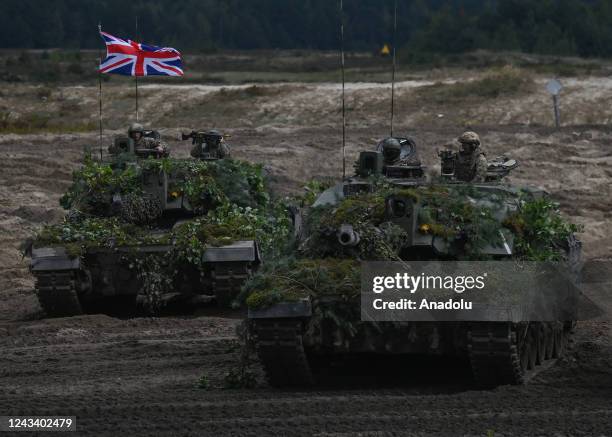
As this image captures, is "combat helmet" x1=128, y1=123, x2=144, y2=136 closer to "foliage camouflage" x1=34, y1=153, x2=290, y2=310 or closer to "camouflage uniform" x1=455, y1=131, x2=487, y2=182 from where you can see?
"foliage camouflage" x1=34, y1=153, x2=290, y2=310

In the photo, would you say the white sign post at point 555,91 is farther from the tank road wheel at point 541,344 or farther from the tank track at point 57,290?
the tank road wheel at point 541,344

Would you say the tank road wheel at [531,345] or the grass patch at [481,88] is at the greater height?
the grass patch at [481,88]

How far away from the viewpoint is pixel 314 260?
1201 centimetres

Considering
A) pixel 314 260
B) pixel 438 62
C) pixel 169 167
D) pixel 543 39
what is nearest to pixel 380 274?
pixel 314 260

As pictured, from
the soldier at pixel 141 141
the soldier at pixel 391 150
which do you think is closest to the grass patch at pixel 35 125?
the soldier at pixel 141 141

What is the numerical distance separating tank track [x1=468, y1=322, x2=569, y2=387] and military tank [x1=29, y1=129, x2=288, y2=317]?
177 inches

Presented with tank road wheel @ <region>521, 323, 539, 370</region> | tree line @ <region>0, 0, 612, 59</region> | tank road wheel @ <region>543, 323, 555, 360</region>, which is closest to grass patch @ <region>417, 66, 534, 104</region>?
tree line @ <region>0, 0, 612, 59</region>

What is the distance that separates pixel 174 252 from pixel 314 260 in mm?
4415

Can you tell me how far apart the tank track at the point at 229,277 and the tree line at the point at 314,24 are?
42930mm

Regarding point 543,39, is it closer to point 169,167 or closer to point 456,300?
point 169,167

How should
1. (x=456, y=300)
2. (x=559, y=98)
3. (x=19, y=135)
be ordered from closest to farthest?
(x=456, y=300) → (x=19, y=135) → (x=559, y=98)

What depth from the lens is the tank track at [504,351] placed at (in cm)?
1104

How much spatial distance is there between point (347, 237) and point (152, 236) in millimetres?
4886

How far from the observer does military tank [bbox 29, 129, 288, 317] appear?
16078 mm
